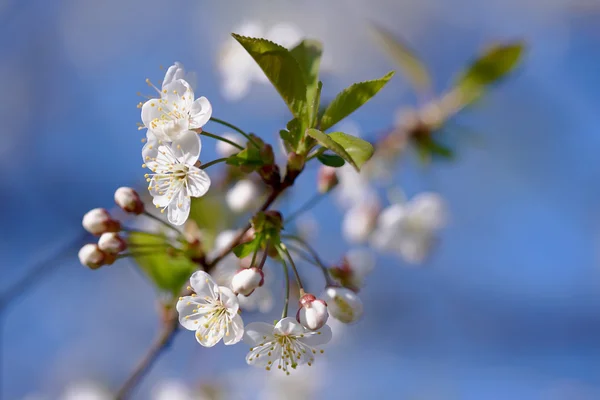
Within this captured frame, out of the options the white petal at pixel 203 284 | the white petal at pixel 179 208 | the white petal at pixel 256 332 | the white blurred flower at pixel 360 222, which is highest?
the white blurred flower at pixel 360 222

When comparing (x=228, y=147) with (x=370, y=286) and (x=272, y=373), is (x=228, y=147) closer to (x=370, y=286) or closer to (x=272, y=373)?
(x=272, y=373)

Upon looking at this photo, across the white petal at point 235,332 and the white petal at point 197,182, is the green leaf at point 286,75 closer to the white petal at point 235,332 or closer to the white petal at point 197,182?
the white petal at point 197,182

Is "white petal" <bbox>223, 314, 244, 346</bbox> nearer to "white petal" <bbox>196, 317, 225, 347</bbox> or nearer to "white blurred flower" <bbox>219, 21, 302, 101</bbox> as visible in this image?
"white petal" <bbox>196, 317, 225, 347</bbox>

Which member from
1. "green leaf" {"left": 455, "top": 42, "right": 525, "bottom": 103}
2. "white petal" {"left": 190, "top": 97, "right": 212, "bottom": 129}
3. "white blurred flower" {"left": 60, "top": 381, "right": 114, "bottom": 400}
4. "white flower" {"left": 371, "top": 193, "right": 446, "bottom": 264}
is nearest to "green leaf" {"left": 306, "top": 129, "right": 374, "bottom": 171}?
"white petal" {"left": 190, "top": 97, "right": 212, "bottom": 129}

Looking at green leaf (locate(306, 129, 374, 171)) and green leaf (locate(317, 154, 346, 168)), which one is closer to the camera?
green leaf (locate(306, 129, 374, 171))

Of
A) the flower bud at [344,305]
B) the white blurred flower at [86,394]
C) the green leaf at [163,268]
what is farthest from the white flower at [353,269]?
the white blurred flower at [86,394]

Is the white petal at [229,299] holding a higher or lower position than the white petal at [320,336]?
lower
